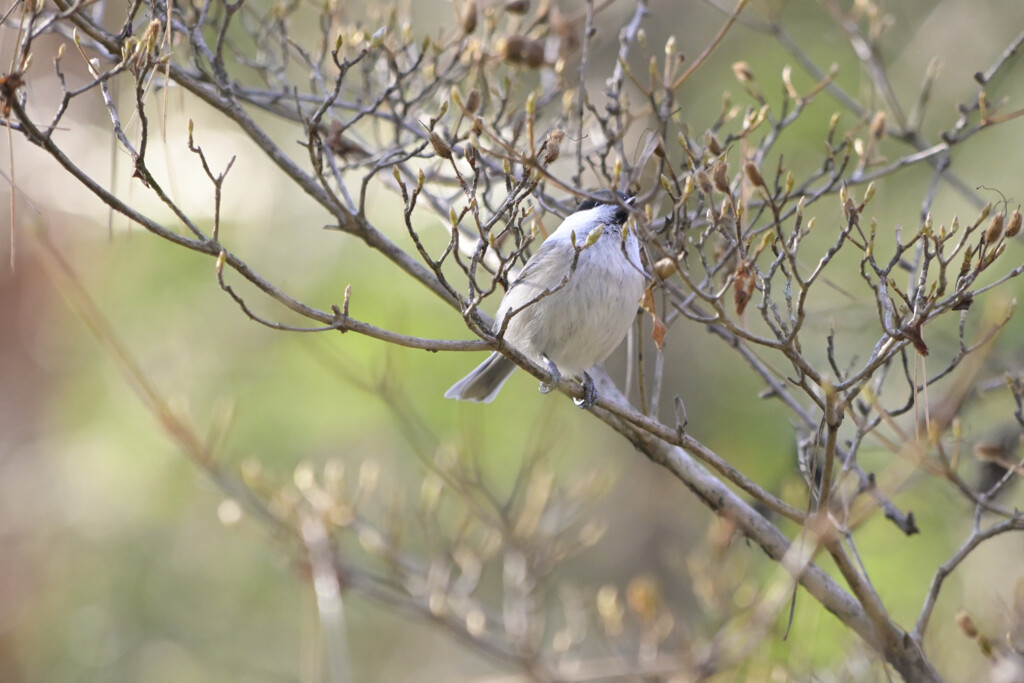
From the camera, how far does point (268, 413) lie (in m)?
7.66

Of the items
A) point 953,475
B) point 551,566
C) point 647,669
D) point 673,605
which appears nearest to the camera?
point 953,475

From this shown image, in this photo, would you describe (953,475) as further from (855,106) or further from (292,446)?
(292,446)

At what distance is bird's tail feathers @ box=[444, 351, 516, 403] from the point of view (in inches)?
156

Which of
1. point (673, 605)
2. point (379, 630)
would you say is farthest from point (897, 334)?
point (379, 630)

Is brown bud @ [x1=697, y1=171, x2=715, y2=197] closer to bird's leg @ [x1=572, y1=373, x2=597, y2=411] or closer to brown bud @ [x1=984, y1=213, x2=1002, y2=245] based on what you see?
brown bud @ [x1=984, y1=213, x2=1002, y2=245]

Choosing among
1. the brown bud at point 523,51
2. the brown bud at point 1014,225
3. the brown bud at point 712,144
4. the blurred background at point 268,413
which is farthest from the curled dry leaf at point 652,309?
the blurred background at point 268,413

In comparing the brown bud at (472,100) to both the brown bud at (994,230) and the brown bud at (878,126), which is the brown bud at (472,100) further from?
the brown bud at (994,230)

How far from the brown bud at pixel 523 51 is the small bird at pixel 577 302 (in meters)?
0.58

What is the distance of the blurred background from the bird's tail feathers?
91.6 inches

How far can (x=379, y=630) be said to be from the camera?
816 cm

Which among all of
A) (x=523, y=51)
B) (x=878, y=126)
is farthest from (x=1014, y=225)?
(x=523, y=51)

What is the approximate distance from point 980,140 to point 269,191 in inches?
246

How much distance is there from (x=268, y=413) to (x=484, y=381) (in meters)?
4.13

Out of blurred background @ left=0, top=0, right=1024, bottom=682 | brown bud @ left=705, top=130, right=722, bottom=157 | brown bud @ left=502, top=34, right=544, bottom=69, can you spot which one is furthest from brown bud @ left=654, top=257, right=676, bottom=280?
blurred background @ left=0, top=0, right=1024, bottom=682
